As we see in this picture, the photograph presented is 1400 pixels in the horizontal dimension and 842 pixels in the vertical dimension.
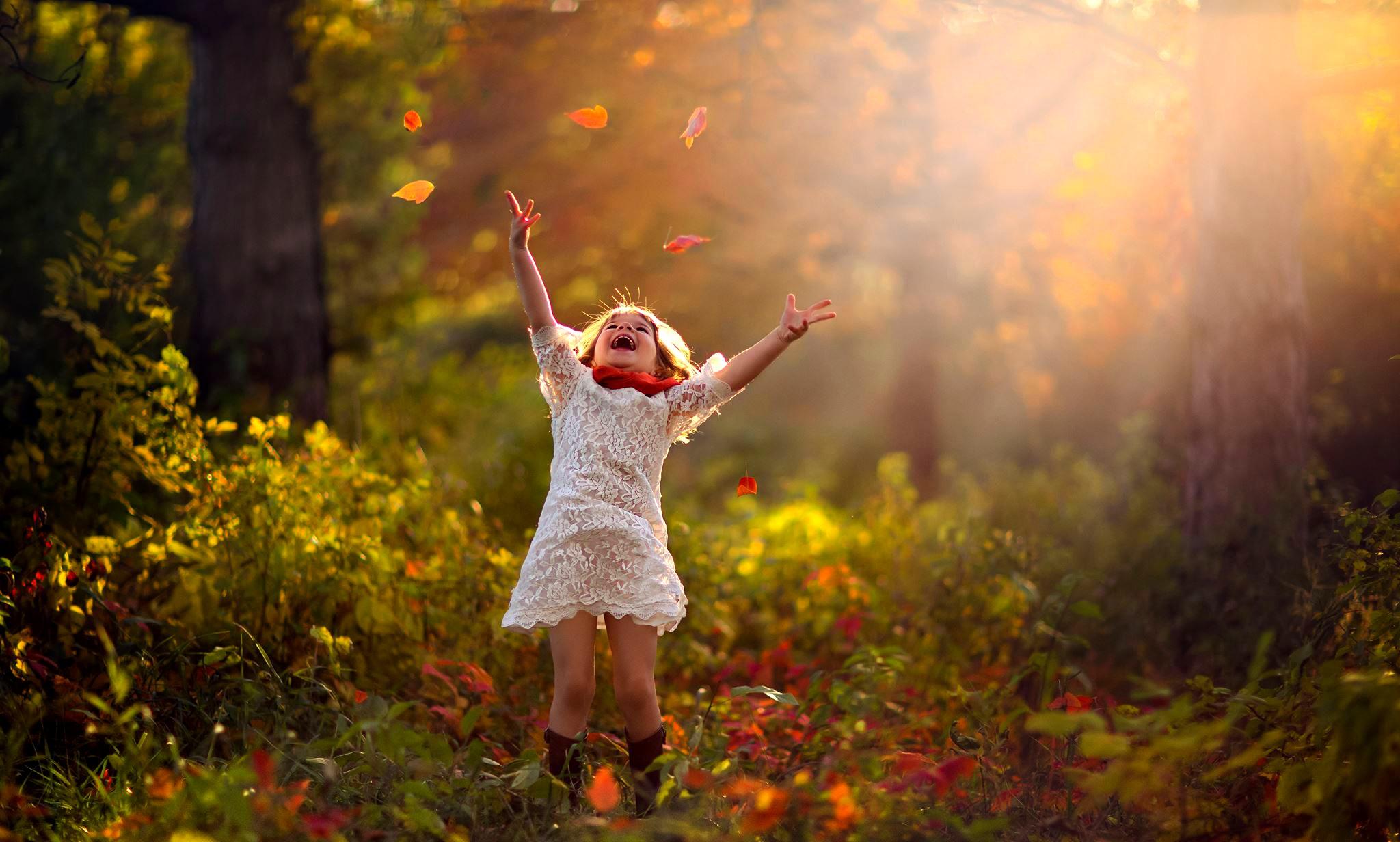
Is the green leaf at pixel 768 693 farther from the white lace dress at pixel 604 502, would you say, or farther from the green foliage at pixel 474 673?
the white lace dress at pixel 604 502

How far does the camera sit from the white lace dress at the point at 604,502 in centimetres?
325

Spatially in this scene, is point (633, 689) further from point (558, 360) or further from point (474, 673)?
point (558, 360)

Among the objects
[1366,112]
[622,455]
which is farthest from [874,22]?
[622,455]

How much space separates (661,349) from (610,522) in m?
0.73

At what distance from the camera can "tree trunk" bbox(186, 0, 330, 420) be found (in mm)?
6496

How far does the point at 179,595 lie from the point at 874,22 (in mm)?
7177

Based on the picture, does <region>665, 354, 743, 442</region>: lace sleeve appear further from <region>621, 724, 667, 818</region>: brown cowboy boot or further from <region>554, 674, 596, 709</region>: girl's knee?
<region>621, 724, 667, 818</region>: brown cowboy boot

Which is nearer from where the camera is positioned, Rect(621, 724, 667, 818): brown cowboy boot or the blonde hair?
Rect(621, 724, 667, 818): brown cowboy boot

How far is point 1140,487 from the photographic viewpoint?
738 centimetres

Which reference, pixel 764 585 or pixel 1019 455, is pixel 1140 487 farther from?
pixel 1019 455

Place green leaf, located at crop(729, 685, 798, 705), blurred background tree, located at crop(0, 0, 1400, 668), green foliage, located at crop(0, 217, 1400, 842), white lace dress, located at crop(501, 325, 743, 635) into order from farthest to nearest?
blurred background tree, located at crop(0, 0, 1400, 668)
white lace dress, located at crop(501, 325, 743, 635)
green leaf, located at crop(729, 685, 798, 705)
green foliage, located at crop(0, 217, 1400, 842)

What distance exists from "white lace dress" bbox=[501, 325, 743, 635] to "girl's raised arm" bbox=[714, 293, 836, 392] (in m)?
0.04

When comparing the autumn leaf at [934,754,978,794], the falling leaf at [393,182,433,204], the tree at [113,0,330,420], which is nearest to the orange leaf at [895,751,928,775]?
the autumn leaf at [934,754,978,794]

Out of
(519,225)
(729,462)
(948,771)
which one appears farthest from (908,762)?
(729,462)
